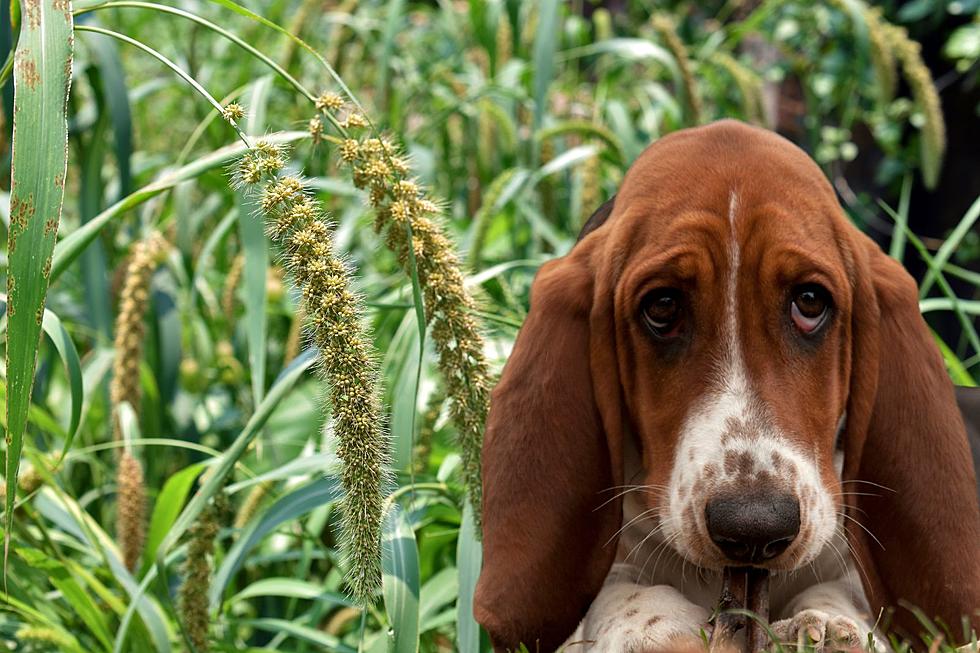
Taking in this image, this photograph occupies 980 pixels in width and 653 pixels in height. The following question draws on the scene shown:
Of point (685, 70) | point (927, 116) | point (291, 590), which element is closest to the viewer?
point (291, 590)

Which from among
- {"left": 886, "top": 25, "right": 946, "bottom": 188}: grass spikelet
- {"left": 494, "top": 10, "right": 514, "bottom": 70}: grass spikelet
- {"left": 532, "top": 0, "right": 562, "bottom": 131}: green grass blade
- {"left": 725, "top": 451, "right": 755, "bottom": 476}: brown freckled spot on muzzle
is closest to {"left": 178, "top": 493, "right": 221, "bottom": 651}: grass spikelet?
{"left": 725, "top": 451, "right": 755, "bottom": 476}: brown freckled spot on muzzle

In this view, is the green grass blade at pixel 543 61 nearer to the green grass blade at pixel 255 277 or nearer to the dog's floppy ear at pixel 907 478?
the green grass blade at pixel 255 277

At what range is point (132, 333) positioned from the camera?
3.34 m

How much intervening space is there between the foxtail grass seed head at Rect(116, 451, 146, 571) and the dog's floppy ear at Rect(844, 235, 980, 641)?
5.68 feet

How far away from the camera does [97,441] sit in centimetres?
441

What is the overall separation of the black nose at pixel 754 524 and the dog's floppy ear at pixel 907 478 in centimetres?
36

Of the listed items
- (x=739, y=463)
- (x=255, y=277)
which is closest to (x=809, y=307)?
(x=739, y=463)

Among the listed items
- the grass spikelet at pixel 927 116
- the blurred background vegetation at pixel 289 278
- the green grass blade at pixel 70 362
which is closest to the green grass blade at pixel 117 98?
the blurred background vegetation at pixel 289 278

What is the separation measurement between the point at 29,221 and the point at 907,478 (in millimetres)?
1525

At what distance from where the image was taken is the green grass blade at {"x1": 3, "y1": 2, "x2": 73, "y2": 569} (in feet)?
5.97

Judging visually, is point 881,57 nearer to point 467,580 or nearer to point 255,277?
point 255,277

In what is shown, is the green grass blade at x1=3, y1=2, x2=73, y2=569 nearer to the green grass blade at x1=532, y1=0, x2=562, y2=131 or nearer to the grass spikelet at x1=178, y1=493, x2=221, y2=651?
the grass spikelet at x1=178, y1=493, x2=221, y2=651

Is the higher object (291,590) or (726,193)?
(726,193)

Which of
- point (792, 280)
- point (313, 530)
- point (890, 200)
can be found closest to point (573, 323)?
point (792, 280)
